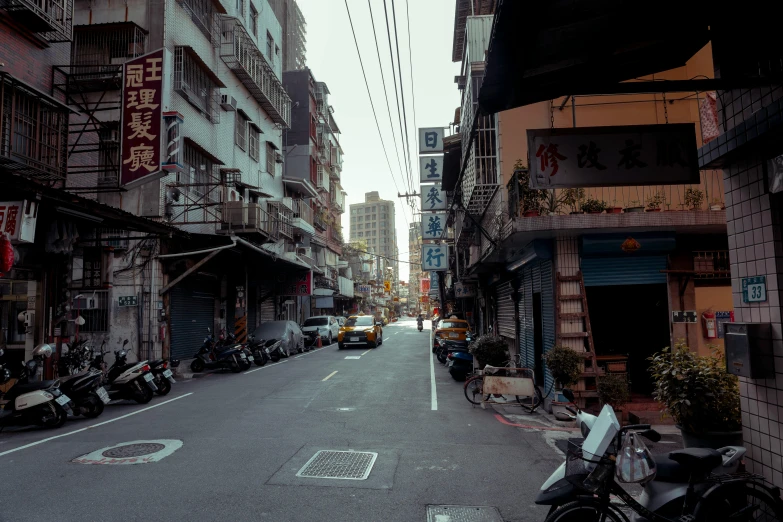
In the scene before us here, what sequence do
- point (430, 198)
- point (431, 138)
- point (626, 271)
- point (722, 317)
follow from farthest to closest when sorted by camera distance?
point (430, 198) → point (431, 138) → point (626, 271) → point (722, 317)

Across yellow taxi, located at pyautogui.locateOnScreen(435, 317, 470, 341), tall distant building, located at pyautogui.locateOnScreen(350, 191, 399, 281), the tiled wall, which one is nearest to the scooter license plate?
the tiled wall

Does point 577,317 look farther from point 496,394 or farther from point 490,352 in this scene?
point 490,352

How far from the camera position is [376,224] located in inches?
5517

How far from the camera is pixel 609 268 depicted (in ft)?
34.8

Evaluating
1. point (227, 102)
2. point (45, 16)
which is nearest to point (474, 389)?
point (45, 16)

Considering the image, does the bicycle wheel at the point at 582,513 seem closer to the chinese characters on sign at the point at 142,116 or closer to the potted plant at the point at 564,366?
the potted plant at the point at 564,366

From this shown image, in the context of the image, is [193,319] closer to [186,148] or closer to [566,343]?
[186,148]

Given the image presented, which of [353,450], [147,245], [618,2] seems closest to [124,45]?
[147,245]

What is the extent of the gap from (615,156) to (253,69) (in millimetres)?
23169

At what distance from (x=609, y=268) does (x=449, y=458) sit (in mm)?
5842

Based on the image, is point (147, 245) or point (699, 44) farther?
point (147, 245)

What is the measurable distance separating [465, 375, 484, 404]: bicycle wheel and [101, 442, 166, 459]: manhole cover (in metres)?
6.36

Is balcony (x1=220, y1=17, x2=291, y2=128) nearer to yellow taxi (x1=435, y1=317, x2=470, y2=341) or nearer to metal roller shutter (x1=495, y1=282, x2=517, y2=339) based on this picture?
yellow taxi (x1=435, y1=317, x2=470, y2=341)

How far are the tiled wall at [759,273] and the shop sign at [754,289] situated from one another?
0.12 ft
